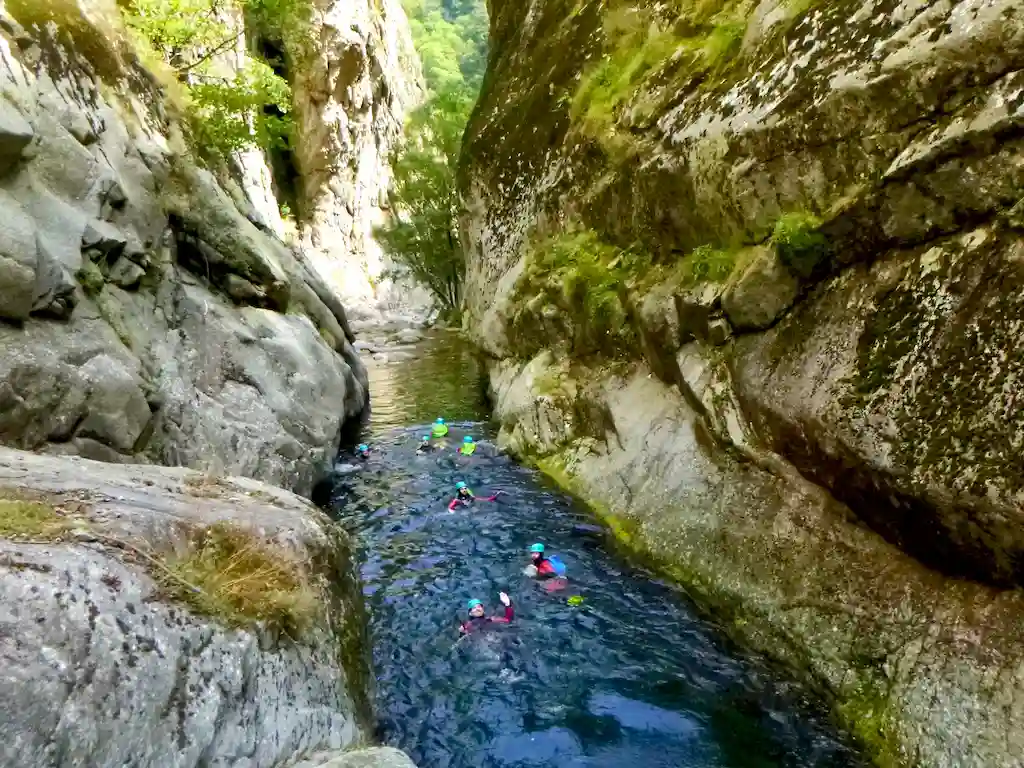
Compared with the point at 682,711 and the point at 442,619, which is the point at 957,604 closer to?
Answer: the point at 682,711

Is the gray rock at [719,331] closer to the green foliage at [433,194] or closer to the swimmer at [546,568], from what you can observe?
the swimmer at [546,568]

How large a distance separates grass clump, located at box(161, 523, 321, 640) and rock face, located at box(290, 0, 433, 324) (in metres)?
42.7

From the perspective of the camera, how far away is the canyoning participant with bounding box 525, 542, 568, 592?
8.91 metres

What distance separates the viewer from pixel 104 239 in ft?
30.5

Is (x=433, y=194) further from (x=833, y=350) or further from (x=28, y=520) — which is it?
(x=28, y=520)

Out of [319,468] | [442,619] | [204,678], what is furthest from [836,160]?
[319,468]

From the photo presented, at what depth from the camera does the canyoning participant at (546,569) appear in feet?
29.2

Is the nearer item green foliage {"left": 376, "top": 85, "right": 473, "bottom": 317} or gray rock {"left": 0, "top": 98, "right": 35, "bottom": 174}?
gray rock {"left": 0, "top": 98, "right": 35, "bottom": 174}

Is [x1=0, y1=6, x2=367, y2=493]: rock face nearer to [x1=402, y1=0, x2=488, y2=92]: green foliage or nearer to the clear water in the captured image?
the clear water

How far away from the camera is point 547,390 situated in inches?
535

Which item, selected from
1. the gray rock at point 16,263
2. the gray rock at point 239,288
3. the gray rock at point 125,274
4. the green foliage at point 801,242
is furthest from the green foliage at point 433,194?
the green foliage at point 801,242

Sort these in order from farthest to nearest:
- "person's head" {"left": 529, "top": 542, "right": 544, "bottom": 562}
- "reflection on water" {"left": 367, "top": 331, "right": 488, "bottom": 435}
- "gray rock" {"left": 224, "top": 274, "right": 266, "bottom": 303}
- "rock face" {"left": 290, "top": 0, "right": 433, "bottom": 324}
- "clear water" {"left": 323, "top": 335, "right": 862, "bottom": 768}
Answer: "rock face" {"left": 290, "top": 0, "right": 433, "bottom": 324}
"reflection on water" {"left": 367, "top": 331, "right": 488, "bottom": 435}
"gray rock" {"left": 224, "top": 274, "right": 266, "bottom": 303}
"person's head" {"left": 529, "top": 542, "right": 544, "bottom": 562}
"clear water" {"left": 323, "top": 335, "right": 862, "bottom": 768}

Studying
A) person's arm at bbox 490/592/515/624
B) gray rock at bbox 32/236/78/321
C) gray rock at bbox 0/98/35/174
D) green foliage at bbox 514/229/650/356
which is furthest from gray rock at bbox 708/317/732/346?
gray rock at bbox 0/98/35/174

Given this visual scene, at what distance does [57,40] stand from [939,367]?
12620mm
